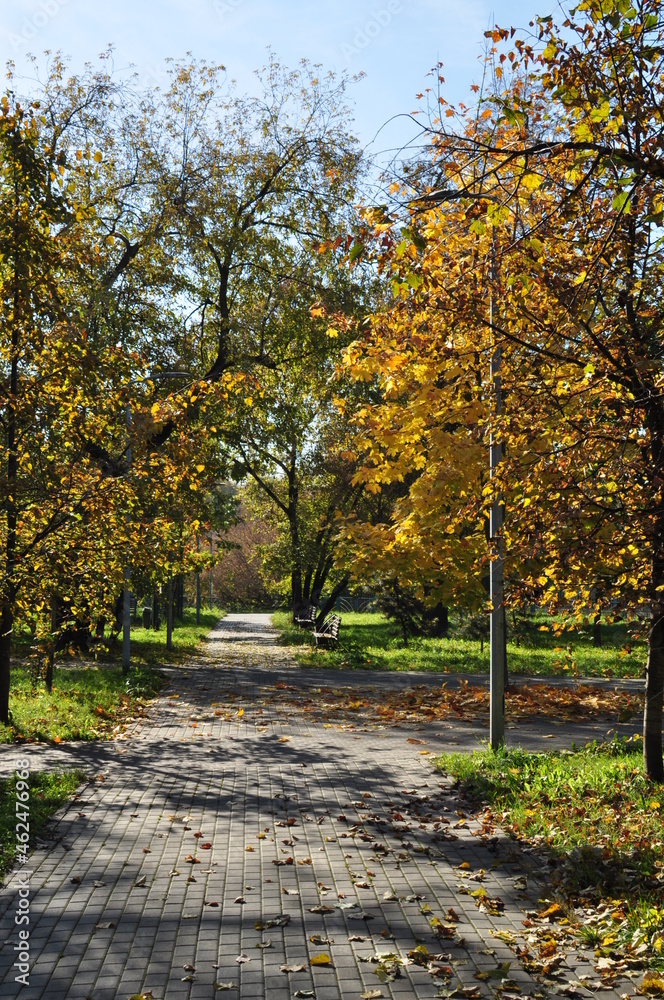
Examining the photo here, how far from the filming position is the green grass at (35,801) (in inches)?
255

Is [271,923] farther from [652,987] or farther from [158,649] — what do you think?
[158,649]

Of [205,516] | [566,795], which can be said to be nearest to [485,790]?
[566,795]

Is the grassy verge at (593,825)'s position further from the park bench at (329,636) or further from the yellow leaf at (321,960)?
the park bench at (329,636)

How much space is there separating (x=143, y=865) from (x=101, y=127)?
1791cm

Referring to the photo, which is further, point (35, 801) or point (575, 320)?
point (35, 801)

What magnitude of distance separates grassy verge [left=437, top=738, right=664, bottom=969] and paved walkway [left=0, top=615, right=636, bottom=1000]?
0.21 meters

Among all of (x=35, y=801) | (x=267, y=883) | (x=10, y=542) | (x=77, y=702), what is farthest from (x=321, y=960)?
(x=77, y=702)

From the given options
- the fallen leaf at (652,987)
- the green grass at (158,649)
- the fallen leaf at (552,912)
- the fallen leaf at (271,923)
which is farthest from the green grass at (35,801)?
the green grass at (158,649)

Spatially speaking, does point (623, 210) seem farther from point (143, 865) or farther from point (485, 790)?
point (485, 790)

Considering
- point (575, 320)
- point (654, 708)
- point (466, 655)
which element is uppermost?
point (575, 320)

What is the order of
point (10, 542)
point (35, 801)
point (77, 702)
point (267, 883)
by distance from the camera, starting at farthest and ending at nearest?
point (77, 702), point (10, 542), point (35, 801), point (267, 883)

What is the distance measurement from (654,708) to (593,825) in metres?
1.44

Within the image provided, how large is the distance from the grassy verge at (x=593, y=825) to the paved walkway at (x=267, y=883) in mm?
212

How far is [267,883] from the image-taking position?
586cm
